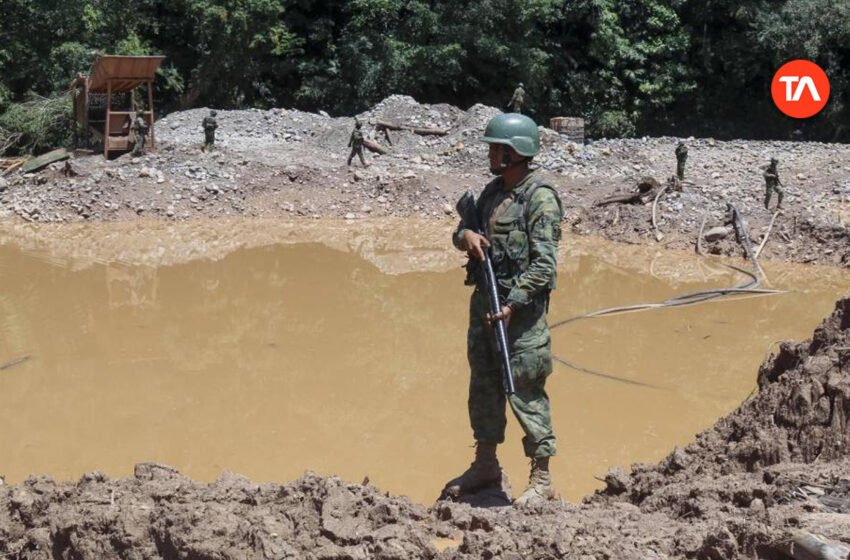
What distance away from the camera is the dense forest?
75.4 feet

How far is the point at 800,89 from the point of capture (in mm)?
25516

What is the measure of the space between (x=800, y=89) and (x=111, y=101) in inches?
666

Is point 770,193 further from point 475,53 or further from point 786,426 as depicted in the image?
point 475,53

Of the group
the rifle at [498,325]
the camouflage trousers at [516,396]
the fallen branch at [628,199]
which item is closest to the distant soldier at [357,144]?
the fallen branch at [628,199]

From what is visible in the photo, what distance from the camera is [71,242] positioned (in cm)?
1365

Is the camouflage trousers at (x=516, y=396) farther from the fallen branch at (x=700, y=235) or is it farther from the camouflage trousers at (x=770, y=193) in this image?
the camouflage trousers at (x=770, y=193)

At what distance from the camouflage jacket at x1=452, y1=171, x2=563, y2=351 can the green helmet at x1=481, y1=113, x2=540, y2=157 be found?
0.19m

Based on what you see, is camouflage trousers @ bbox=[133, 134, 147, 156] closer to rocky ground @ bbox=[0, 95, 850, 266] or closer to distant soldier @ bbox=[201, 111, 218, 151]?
rocky ground @ bbox=[0, 95, 850, 266]

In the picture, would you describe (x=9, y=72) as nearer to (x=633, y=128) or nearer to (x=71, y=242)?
(x=71, y=242)

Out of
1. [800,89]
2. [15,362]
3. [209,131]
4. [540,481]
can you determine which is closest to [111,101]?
[209,131]

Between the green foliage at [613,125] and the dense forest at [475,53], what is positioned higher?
the dense forest at [475,53]

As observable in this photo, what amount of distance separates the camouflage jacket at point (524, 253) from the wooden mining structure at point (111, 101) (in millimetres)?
12829

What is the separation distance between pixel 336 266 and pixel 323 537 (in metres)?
8.46

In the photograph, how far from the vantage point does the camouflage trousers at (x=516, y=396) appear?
520 centimetres
